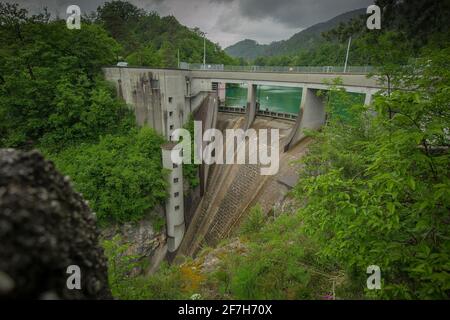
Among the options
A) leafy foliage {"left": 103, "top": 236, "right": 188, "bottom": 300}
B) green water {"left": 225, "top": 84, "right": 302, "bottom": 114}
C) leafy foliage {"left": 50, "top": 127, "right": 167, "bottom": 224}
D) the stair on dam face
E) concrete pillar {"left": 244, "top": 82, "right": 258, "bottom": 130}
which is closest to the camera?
leafy foliage {"left": 103, "top": 236, "right": 188, "bottom": 300}

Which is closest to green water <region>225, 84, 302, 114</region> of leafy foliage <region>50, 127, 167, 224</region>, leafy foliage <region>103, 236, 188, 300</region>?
leafy foliage <region>50, 127, 167, 224</region>

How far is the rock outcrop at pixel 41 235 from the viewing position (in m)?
1.74

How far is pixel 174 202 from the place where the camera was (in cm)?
1542

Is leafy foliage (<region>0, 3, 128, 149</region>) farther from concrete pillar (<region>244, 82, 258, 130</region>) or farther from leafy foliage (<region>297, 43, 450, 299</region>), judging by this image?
leafy foliage (<region>297, 43, 450, 299</region>)

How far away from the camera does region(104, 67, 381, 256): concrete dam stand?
546 inches

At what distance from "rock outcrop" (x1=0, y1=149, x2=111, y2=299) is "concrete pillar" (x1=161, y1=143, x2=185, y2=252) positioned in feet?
39.8

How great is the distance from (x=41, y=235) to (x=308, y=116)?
577 inches

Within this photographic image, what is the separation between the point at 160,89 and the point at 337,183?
587 inches

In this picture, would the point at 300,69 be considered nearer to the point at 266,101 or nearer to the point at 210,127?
the point at 210,127

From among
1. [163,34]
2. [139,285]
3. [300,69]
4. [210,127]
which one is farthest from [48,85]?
[163,34]

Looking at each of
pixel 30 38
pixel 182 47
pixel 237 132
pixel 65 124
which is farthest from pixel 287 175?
pixel 182 47

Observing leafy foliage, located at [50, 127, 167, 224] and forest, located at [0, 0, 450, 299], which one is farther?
leafy foliage, located at [50, 127, 167, 224]

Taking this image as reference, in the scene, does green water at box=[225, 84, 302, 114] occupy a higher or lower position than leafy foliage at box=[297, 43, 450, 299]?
higher

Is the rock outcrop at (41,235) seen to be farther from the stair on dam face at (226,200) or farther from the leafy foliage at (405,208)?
the stair on dam face at (226,200)
